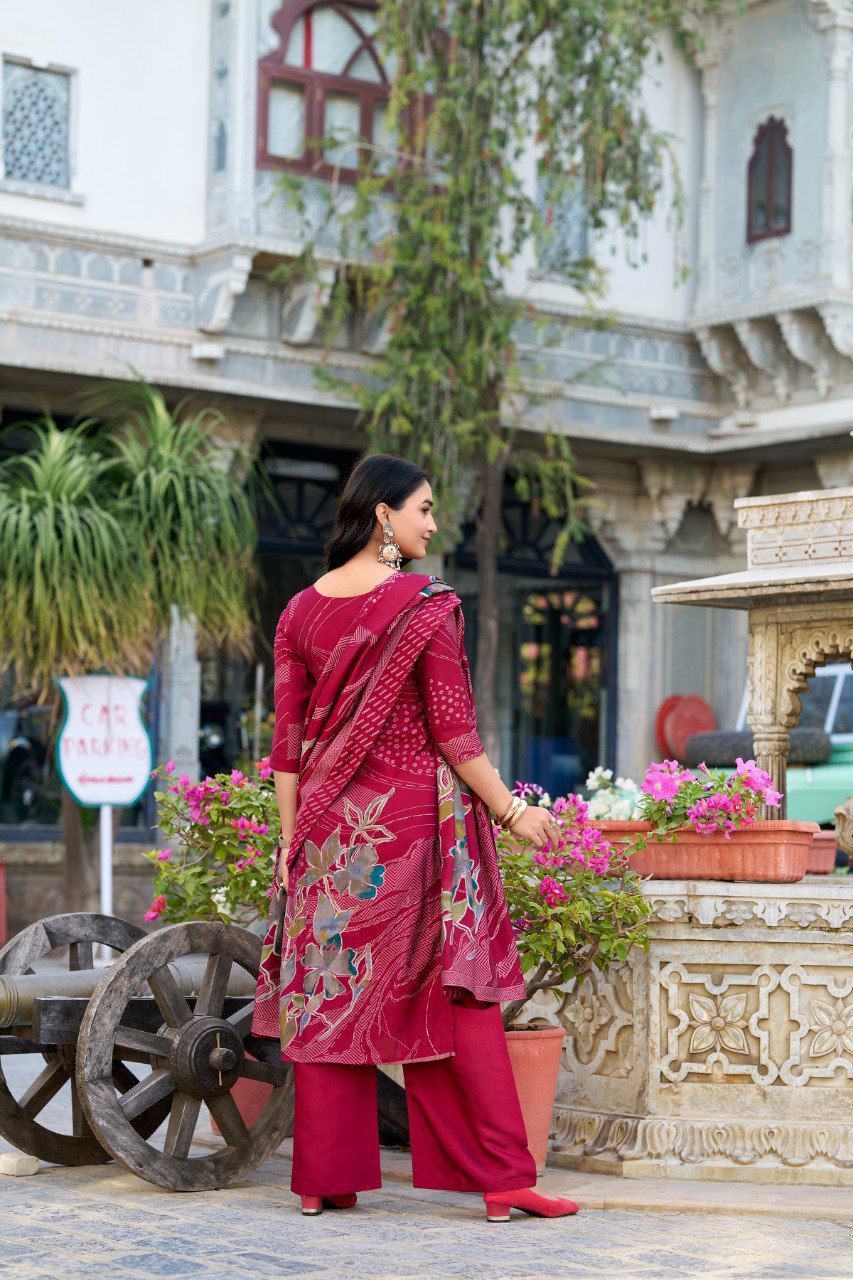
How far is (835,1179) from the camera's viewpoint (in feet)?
16.4

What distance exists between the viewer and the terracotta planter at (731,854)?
17.3 ft

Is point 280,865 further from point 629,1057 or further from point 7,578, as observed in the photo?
point 7,578

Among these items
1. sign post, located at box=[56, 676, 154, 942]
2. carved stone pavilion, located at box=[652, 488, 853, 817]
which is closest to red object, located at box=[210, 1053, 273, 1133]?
carved stone pavilion, located at box=[652, 488, 853, 817]

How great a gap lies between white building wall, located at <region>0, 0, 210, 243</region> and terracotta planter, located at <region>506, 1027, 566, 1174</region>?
8.39 meters

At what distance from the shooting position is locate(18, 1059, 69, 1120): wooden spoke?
16.9 feet

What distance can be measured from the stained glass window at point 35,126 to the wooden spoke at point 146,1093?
8.48 metres

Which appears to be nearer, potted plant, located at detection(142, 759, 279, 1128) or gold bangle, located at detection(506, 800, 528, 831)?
gold bangle, located at detection(506, 800, 528, 831)

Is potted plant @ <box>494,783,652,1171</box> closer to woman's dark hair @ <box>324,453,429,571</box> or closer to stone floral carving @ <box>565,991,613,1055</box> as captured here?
stone floral carving @ <box>565,991,613,1055</box>

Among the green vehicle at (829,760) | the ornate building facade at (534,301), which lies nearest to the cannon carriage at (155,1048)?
the green vehicle at (829,760)

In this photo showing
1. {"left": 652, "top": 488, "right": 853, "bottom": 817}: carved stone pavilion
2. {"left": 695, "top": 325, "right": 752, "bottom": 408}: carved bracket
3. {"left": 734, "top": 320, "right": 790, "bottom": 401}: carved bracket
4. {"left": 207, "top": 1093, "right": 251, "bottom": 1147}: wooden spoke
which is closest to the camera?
{"left": 207, "top": 1093, "right": 251, "bottom": 1147}: wooden spoke

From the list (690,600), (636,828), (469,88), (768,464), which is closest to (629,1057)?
(636,828)

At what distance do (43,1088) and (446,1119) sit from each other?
1.29 m

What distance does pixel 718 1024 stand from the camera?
5141 millimetres

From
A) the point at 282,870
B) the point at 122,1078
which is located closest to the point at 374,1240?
the point at 282,870
